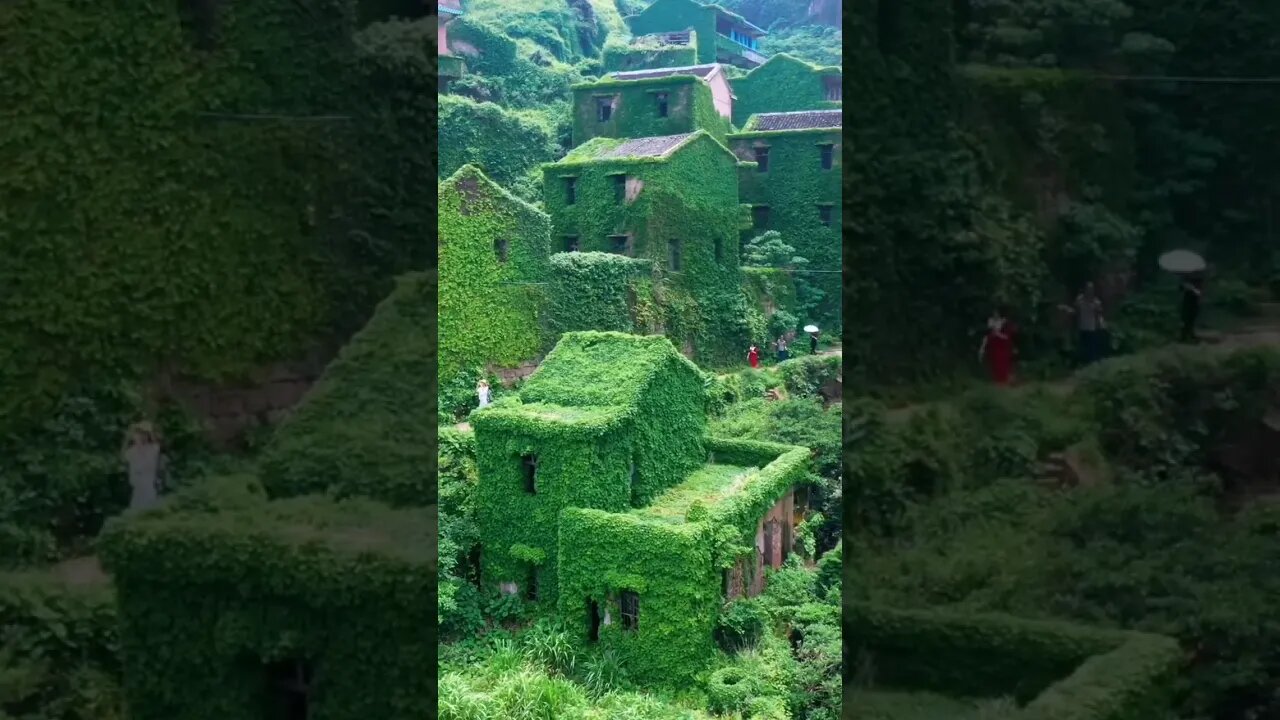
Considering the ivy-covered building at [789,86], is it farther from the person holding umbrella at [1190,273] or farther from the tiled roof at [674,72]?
the person holding umbrella at [1190,273]

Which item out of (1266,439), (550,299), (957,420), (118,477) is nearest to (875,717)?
(957,420)

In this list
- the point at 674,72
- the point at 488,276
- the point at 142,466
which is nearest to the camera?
the point at 142,466

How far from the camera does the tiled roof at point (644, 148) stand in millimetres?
5043

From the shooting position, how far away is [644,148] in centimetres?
509

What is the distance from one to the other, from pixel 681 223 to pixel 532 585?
1866 mm

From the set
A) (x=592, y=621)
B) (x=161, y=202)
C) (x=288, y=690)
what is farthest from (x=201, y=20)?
(x=592, y=621)

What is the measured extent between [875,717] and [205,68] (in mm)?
4065

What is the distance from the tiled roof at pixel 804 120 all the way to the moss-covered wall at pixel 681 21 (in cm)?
44

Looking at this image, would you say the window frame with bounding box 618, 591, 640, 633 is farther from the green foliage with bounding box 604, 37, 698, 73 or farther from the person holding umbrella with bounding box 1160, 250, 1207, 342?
the person holding umbrella with bounding box 1160, 250, 1207, 342

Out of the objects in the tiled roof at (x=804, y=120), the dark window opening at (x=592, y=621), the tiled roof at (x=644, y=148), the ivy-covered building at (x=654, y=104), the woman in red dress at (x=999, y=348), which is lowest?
the dark window opening at (x=592, y=621)

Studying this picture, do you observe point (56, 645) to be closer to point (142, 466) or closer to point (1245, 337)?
point (142, 466)

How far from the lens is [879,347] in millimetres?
4703

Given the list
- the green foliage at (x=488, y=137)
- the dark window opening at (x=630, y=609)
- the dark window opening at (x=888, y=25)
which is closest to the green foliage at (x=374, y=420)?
the green foliage at (x=488, y=137)

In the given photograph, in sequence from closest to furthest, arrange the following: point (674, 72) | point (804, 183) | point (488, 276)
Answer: point (804, 183) → point (674, 72) → point (488, 276)
